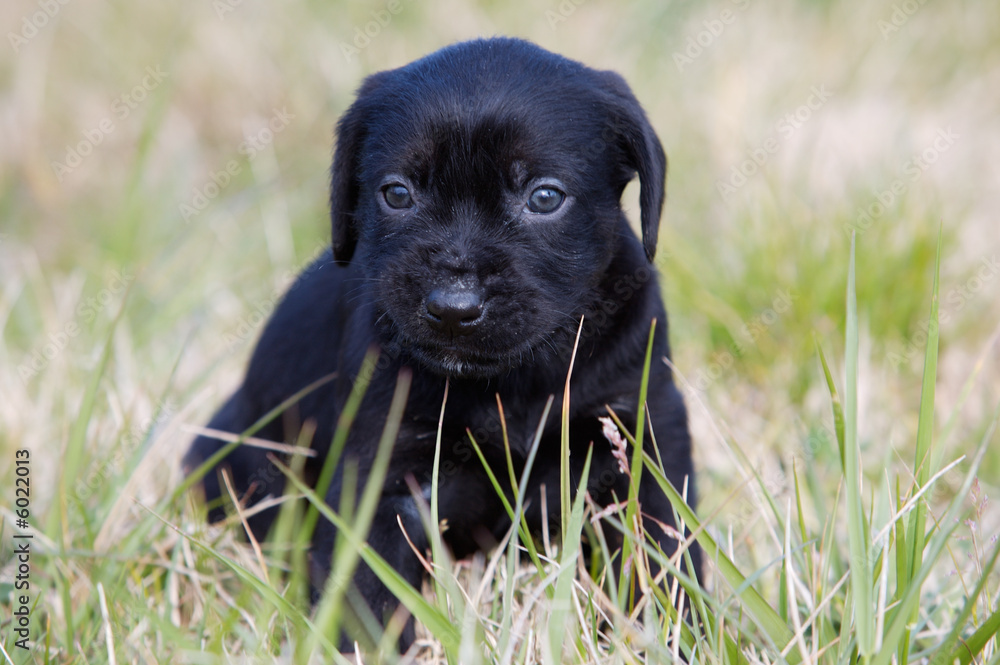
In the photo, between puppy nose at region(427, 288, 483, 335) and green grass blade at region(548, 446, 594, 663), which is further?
puppy nose at region(427, 288, 483, 335)

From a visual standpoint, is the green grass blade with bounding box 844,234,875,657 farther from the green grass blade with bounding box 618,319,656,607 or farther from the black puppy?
the black puppy

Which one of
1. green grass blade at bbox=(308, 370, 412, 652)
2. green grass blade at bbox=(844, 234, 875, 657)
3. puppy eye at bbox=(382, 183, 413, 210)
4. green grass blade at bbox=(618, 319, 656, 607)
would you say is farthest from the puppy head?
green grass blade at bbox=(844, 234, 875, 657)

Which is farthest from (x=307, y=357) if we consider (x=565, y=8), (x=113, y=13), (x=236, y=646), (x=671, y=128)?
(x=113, y=13)

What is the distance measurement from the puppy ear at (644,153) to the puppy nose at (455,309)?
508mm

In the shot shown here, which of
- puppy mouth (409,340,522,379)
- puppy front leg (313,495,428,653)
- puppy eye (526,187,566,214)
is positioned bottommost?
puppy front leg (313,495,428,653)

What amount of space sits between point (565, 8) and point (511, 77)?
450 centimetres

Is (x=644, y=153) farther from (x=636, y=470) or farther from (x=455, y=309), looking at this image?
(x=636, y=470)

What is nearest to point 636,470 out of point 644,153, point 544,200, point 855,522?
point 855,522

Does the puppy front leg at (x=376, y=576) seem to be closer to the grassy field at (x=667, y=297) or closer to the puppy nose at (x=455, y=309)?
the grassy field at (x=667, y=297)

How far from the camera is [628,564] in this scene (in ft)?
6.73

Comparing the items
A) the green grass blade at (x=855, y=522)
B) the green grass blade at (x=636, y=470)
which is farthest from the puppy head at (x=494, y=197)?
the green grass blade at (x=855, y=522)

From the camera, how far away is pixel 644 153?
7.83 ft

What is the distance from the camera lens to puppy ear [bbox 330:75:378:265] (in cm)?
253

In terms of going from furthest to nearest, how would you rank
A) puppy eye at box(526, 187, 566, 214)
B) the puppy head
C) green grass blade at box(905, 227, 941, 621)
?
puppy eye at box(526, 187, 566, 214)
the puppy head
green grass blade at box(905, 227, 941, 621)
